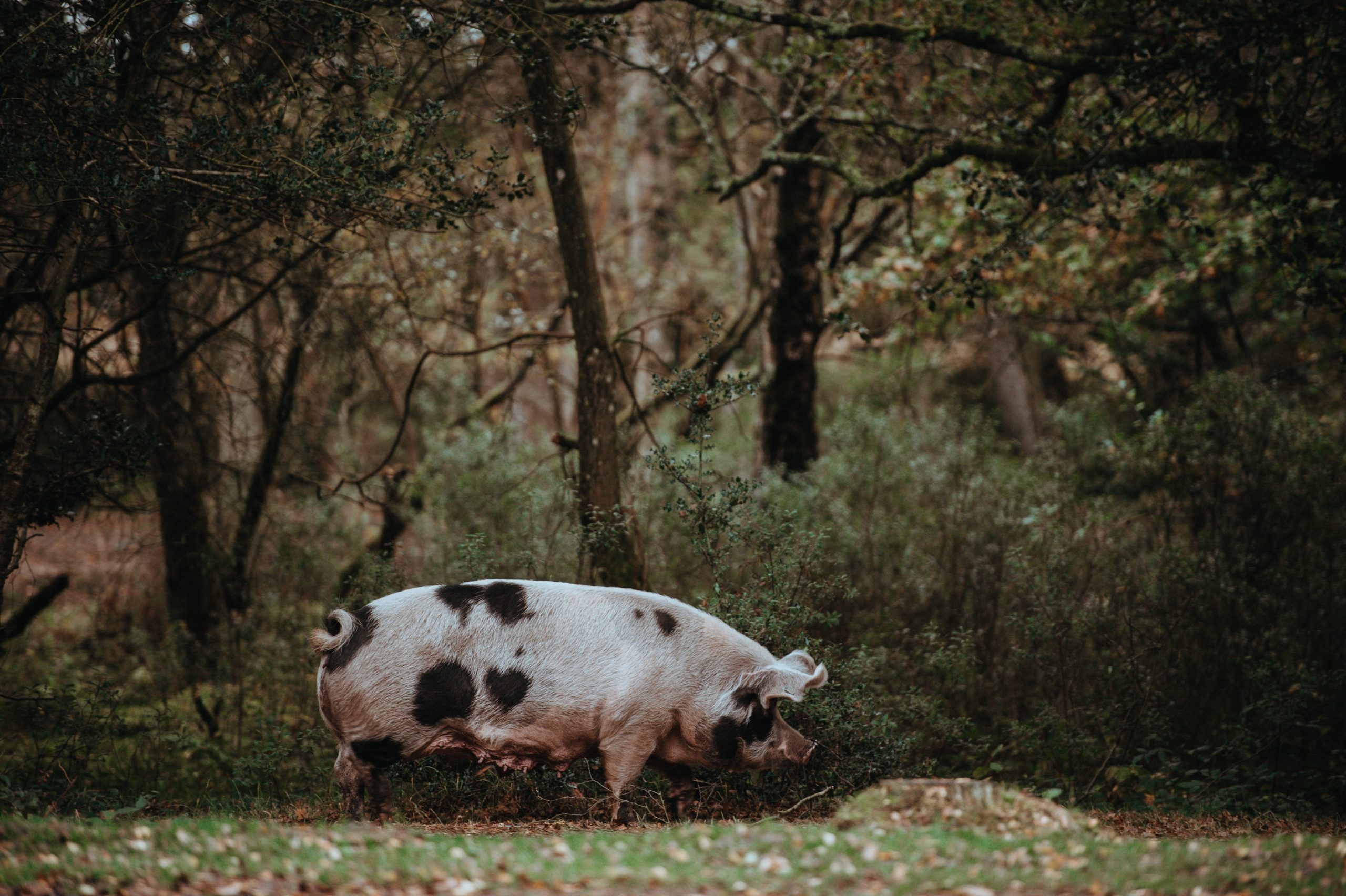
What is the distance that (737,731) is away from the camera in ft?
22.8

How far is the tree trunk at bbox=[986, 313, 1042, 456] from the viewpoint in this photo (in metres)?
20.2

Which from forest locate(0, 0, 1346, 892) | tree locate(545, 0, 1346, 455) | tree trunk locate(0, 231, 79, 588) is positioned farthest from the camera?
tree locate(545, 0, 1346, 455)

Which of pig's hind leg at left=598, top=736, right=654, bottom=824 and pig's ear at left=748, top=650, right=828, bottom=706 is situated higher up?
pig's ear at left=748, top=650, right=828, bottom=706

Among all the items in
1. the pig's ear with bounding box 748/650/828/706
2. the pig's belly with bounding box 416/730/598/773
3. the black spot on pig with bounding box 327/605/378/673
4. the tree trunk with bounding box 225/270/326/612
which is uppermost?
the tree trunk with bounding box 225/270/326/612

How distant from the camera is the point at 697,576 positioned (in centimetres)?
1088

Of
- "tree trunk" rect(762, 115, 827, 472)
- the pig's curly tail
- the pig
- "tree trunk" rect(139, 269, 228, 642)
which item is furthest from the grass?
"tree trunk" rect(762, 115, 827, 472)

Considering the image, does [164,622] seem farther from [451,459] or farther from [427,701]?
[427,701]

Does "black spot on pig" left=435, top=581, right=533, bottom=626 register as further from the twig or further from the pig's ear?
the twig

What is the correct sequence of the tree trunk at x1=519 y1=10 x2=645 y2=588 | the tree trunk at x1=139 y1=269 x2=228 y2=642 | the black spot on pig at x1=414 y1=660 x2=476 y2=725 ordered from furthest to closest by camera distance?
the tree trunk at x1=139 y1=269 x2=228 y2=642
the tree trunk at x1=519 y1=10 x2=645 y2=588
the black spot on pig at x1=414 y1=660 x2=476 y2=725

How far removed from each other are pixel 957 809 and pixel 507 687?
2821 millimetres

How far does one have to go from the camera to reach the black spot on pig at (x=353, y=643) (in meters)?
6.73

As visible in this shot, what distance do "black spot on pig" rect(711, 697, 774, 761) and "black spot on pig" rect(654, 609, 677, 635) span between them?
2.15 feet

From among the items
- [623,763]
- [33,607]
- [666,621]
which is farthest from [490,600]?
[33,607]

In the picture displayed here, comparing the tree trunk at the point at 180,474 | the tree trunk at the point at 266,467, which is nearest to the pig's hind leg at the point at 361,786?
the tree trunk at the point at 180,474
